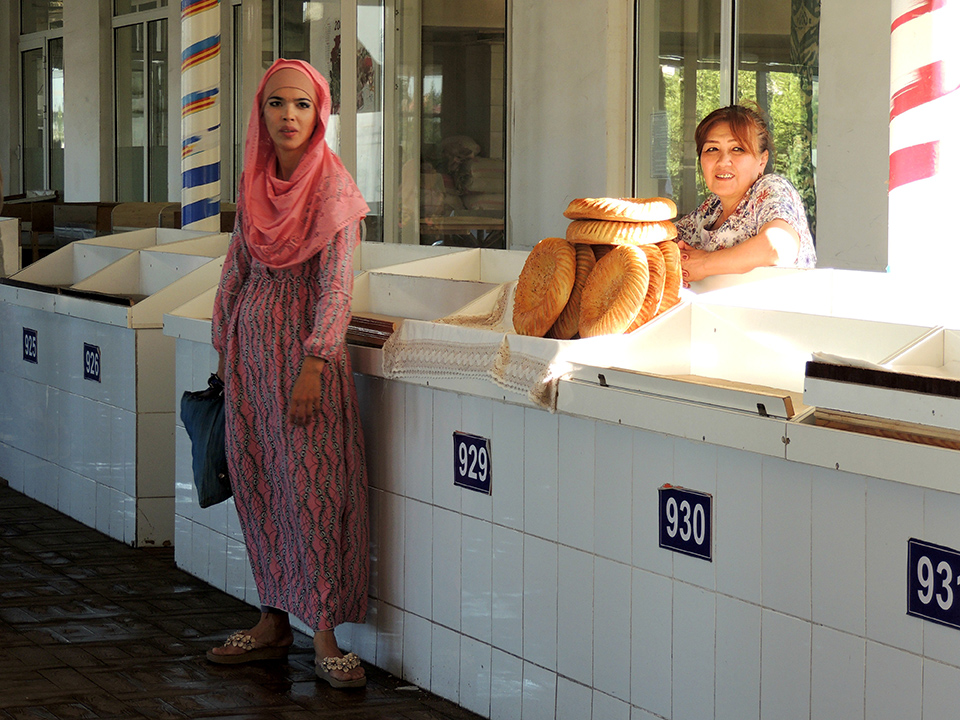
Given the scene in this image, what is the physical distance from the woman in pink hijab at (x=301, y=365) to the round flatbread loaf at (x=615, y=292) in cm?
74

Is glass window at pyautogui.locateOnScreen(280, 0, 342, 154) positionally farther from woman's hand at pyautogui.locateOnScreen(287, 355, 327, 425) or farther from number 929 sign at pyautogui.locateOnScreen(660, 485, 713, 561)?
number 929 sign at pyautogui.locateOnScreen(660, 485, 713, 561)

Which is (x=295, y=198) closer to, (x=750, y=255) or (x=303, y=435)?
(x=303, y=435)

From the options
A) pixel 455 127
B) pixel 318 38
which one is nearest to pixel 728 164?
pixel 455 127

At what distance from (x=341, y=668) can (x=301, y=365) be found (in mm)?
868

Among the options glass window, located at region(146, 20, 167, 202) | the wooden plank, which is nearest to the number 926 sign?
the wooden plank

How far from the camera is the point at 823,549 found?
2281 mm

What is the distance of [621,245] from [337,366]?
910mm

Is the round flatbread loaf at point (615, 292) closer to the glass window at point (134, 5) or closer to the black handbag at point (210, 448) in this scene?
the black handbag at point (210, 448)

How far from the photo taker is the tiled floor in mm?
3248

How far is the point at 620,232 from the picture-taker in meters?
3.03

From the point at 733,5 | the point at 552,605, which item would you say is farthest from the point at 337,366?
the point at 733,5

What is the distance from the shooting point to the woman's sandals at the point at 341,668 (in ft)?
11.1

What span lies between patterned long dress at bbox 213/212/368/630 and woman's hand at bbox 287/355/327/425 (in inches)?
1.4

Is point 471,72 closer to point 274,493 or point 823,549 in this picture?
point 274,493
